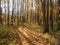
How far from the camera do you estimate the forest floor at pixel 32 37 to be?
3.13 metres

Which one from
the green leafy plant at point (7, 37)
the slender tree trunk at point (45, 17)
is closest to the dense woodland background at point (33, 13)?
the slender tree trunk at point (45, 17)

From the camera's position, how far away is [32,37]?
10.3 ft

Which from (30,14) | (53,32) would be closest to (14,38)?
(30,14)

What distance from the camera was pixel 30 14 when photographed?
316 centimetres

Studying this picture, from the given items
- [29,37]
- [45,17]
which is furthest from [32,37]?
[45,17]

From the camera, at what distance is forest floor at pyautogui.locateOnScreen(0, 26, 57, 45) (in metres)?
3.13

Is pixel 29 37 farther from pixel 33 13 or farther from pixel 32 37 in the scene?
pixel 33 13

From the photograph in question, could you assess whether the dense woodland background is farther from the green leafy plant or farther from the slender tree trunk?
the green leafy plant

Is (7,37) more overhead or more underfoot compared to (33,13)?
more underfoot

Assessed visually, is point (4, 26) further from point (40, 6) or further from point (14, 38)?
point (40, 6)

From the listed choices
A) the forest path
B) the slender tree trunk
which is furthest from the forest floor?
the slender tree trunk

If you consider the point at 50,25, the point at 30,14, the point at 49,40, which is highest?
the point at 30,14

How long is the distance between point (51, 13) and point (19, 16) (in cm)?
58

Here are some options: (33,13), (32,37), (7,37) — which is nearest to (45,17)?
(33,13)
